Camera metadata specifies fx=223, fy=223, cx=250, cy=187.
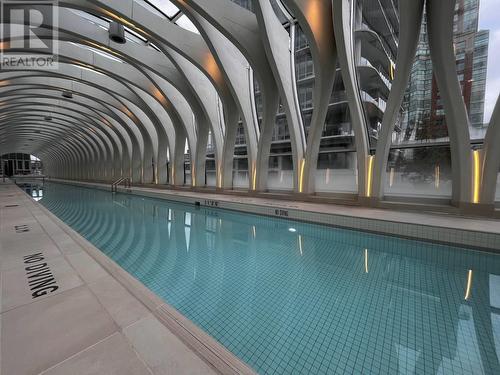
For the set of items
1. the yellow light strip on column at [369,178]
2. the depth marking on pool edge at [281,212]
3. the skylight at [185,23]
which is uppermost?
the skylight at [185,23]

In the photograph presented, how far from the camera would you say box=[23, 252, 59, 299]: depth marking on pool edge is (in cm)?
264

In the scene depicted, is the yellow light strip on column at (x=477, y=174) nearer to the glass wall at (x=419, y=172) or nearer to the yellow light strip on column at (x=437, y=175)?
the glass wall at (x=419, y=172)

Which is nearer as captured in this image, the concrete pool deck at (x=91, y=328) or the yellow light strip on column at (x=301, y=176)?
the concrete pool deck at (x=91, y=328)

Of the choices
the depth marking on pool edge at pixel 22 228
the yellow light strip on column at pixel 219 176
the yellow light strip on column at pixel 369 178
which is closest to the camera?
the depth marking on pool edge at pixel 22 228

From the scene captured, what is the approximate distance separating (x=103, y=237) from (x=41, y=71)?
1373cm

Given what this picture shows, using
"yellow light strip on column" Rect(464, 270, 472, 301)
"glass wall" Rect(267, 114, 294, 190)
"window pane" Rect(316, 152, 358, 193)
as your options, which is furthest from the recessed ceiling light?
"yellow light strip on column" Rect(464, 270, 472, 301)

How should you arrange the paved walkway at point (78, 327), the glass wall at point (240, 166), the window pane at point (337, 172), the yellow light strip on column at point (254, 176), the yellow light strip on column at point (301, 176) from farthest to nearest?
the glass wall at point (240, 166) < the yellow light strip on column at point (254, 176) < the yellow light strip on column at point (301, 176) < the window pane at point (337, 172) < the paved walkway at point (78, 327)

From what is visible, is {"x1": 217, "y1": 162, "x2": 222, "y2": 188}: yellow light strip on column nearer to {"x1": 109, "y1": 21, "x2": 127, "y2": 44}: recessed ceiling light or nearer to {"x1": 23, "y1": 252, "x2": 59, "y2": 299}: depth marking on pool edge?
{"x1": 109, "y1": 21, "x2": 127, "y2": 44}: recessed ceiling light

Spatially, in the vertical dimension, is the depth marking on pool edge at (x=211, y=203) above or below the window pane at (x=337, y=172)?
below

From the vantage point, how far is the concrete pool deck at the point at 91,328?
163 cm

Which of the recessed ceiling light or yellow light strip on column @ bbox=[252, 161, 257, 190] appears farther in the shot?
yellow light strip on column @ bbox=[252, 161, 257, 190]

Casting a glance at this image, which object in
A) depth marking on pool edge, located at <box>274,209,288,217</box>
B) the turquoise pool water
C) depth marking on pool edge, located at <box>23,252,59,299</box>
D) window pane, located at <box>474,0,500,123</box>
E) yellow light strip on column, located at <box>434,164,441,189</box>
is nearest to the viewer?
the turquoise pool water

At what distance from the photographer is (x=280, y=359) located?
2236mm

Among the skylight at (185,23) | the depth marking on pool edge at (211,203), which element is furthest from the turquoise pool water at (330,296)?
the skylight at (185,23)
